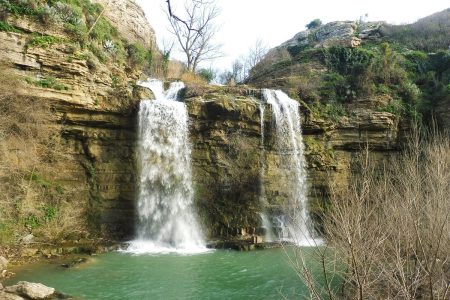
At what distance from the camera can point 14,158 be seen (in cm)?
1420

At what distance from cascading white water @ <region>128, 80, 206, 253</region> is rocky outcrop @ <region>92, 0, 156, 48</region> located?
33.2 feet

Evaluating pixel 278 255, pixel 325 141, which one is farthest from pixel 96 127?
pixel 325 141

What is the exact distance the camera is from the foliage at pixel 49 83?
1486 centimetres

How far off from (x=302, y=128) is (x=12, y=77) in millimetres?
12934

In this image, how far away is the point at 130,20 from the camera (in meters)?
27.3

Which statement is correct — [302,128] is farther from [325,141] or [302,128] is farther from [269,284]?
[269,284]

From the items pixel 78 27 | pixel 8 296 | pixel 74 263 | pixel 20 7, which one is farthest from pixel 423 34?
pixel 8 296

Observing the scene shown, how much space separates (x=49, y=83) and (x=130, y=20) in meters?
13.9

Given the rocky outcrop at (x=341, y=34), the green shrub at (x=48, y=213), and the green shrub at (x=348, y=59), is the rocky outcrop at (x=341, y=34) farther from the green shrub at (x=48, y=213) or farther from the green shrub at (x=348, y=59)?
the green shrub at (x=48, y=213)

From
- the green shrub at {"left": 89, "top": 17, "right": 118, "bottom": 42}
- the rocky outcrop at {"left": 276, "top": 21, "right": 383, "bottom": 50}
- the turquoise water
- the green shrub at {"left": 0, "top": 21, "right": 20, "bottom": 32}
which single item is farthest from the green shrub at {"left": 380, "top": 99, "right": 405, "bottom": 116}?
the green shrub at {"left": 0, "top": 21, "right": 20, "bottom": 32}

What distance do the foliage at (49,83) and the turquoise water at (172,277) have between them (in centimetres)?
701

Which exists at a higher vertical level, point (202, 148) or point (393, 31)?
point (393, 31)

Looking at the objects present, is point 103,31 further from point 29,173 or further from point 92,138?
point 29,173

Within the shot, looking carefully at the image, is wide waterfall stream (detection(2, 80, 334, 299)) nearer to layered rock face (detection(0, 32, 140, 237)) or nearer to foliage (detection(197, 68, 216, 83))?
layered rock face (detection(0, 32, 140, 237))
